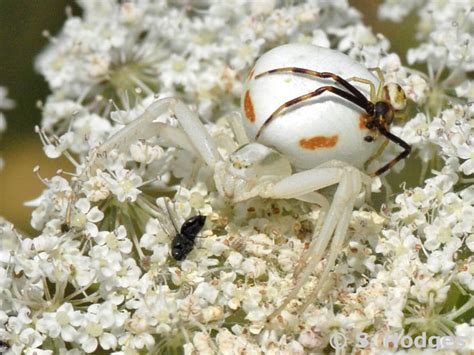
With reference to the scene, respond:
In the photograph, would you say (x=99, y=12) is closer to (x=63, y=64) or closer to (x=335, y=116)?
(x=63, y=64)

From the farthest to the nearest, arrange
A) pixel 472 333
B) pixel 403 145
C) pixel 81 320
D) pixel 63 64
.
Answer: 1. pixel 63 64
2. pixel 403 145
3. pixel 81 320
4. pixel 472 333

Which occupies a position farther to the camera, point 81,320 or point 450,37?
point 450,37

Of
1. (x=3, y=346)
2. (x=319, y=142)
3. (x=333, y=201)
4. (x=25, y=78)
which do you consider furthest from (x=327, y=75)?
(x=25, y=78)

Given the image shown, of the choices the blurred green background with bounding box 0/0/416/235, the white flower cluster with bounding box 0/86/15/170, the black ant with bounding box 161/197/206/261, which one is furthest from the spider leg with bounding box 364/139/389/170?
the white flower cluster with bounding box 0/86/15/170

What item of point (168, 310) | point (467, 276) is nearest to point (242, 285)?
point (168, 310)

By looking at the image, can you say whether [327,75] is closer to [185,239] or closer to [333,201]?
[333,201]

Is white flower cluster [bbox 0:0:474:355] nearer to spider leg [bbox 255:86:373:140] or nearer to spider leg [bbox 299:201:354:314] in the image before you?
spider leg [bbox 299:201:354:314]
